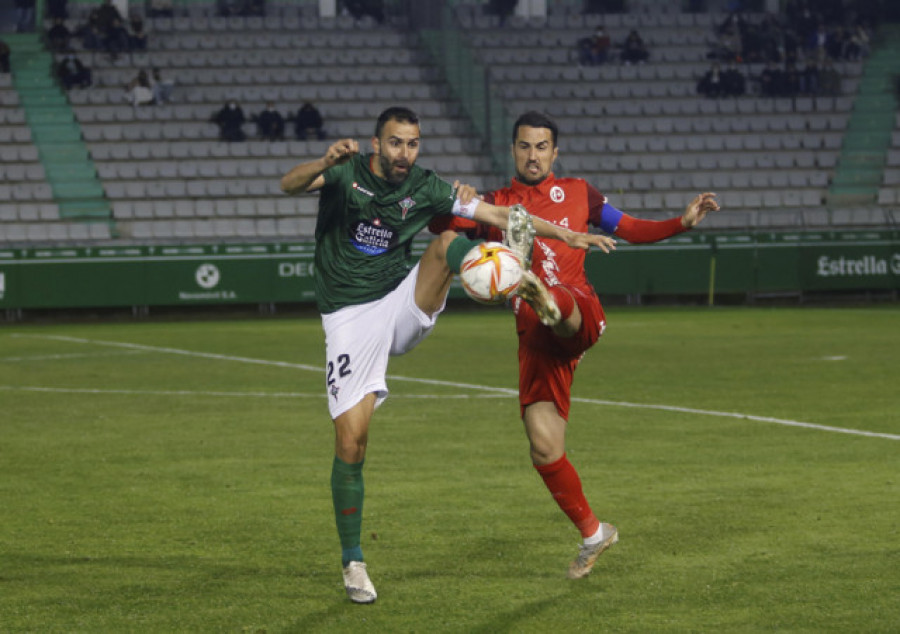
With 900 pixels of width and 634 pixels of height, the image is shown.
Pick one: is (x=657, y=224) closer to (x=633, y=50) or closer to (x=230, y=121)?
(x=230, y=121)

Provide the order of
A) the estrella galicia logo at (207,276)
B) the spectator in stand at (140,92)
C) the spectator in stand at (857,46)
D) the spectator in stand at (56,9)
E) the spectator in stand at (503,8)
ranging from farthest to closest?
the spectator in stand at (503,8), the spectator in stand at (857,46), the spectator in stand at (56,9), the spectator in stand at (140,92), the estrella galicia logo at (207,276)

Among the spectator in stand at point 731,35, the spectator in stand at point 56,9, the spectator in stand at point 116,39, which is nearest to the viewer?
the spectator in stand at point 116,39

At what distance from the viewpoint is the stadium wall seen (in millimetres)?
29281

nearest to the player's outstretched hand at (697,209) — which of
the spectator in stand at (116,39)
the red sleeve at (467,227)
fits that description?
the red sleeve at (467,227)

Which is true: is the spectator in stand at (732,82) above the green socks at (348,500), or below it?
above

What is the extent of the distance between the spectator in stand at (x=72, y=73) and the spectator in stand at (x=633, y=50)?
1462 cm

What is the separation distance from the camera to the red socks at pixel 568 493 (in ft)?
21.7

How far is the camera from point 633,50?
3897 cm

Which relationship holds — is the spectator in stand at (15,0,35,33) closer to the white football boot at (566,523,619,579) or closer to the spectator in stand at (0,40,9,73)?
the spectator in stand at (0,40,9,73)

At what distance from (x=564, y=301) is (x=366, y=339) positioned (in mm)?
933

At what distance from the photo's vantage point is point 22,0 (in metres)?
38.6

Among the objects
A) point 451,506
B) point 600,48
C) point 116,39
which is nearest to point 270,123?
point 116,39

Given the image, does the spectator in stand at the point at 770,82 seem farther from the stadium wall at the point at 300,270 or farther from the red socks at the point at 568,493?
the red socks at the point at 568,493

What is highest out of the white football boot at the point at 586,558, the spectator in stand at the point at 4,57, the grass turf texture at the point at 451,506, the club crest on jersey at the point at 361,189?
the spectator in stand at the point at 4,57
